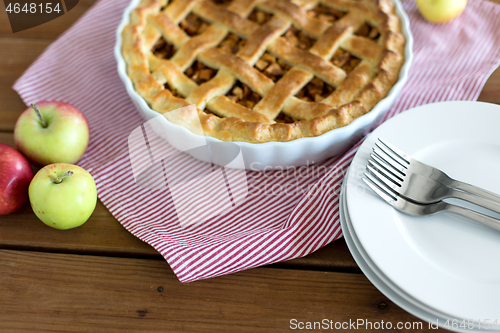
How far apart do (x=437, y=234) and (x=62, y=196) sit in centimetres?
72

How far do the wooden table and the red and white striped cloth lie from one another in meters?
0.04

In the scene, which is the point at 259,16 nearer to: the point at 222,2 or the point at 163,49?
the point at 222,2

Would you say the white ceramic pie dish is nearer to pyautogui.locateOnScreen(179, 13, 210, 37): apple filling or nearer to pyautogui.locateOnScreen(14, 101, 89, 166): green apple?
pyautogui.locateOnScreen(14, 101, 89, 166): green apple

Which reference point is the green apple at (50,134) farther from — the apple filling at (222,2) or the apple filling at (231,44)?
the apple filling at (222,2)

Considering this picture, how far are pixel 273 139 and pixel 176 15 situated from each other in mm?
531

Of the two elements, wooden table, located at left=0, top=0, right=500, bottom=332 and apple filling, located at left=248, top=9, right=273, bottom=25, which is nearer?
wooden table, located at left=0, top=0, right=500, bottom=332

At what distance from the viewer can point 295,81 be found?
3.51 ft

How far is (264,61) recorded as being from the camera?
44.8 inches

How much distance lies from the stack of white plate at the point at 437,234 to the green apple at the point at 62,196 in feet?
1.72

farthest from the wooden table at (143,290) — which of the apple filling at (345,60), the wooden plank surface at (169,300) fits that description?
the apple filling at (345,60)

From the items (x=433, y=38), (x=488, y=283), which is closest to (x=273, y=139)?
(x=488, y=283)

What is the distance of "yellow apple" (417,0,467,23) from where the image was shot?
1266 millimetres

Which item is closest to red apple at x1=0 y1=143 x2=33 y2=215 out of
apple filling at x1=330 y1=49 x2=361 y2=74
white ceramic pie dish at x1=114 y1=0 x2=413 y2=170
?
white ceramic pie dish at x1=114 y1=0 x2=413 y2=170

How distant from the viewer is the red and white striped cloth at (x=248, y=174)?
2.77 ft
